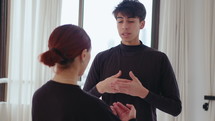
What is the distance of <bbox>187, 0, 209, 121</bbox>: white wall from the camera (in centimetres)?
264

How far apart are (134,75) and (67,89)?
1.88 ft

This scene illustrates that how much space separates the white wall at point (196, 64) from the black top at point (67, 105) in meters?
1.94

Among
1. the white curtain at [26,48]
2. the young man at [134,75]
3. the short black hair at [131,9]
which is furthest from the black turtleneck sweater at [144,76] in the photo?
the white curtain at [26,48]

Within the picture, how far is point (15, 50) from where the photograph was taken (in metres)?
3.05

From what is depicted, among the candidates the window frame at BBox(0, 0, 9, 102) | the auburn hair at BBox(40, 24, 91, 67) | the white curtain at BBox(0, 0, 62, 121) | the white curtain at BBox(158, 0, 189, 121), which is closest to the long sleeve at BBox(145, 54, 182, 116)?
the auburn hair at BBox(40, 24, 91, 67)

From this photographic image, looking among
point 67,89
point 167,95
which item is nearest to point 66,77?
point 67,89

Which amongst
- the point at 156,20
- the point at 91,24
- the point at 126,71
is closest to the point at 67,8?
the point at 91,24

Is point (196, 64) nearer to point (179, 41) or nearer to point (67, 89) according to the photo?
point (179, 41)

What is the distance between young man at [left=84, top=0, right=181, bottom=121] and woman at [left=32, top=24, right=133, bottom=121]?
1.28 feet

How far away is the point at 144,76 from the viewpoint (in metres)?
1.40

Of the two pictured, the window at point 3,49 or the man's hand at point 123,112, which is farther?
the window at point 3,49

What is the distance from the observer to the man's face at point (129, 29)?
1461mm

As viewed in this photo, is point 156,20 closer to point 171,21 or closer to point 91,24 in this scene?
point 171,21

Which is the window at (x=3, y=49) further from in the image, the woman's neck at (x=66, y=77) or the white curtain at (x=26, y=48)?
the woman's neck at (x=66, y=77)
